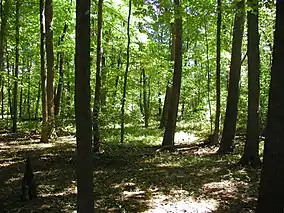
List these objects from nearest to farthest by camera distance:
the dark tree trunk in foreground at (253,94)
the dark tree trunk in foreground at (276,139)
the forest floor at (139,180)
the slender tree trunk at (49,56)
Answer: the dark tree trunk in foreground at (276,139), the forest floor at (139,180), the dark tree trunk in foreground at (253,94), the slender tree trunk at (49,56)

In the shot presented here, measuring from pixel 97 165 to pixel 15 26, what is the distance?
11.0 meters

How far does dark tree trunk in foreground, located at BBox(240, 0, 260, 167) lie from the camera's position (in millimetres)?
11273

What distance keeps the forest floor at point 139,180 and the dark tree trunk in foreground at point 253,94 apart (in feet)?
2.00

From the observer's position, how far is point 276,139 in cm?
527

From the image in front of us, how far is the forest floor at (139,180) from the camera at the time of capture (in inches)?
316

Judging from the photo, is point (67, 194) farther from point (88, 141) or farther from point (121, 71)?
point (121, 71)

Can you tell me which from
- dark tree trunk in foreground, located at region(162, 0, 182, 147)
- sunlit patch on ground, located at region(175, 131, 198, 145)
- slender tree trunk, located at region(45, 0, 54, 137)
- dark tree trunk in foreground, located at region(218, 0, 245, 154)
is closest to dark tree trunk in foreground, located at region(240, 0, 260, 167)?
dark tree trunk in foreground, located at region(218, 0, 245, 154)

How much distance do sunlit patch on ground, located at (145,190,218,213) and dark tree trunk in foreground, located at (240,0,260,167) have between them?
3805 millimetres

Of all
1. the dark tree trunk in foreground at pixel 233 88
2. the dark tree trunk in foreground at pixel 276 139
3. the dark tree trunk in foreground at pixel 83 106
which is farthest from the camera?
the dark tree trunk in foreground at pixel 233 88

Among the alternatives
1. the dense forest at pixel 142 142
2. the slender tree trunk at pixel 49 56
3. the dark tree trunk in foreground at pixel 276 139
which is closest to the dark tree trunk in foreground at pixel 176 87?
the dense forest at pixel 142 142

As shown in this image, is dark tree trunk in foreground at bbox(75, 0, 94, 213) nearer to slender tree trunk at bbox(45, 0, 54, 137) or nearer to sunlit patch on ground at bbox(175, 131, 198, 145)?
slender tree trunk at bbox(45, 0, 54, 137)

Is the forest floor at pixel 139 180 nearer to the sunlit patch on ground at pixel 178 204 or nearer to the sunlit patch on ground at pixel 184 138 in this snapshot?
the sunlit patch on ground at pixel 178 204

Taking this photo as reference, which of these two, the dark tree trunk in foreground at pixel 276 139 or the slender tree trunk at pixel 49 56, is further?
the slender tree trunk at pixel 49 56

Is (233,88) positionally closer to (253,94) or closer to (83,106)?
(253,94)
